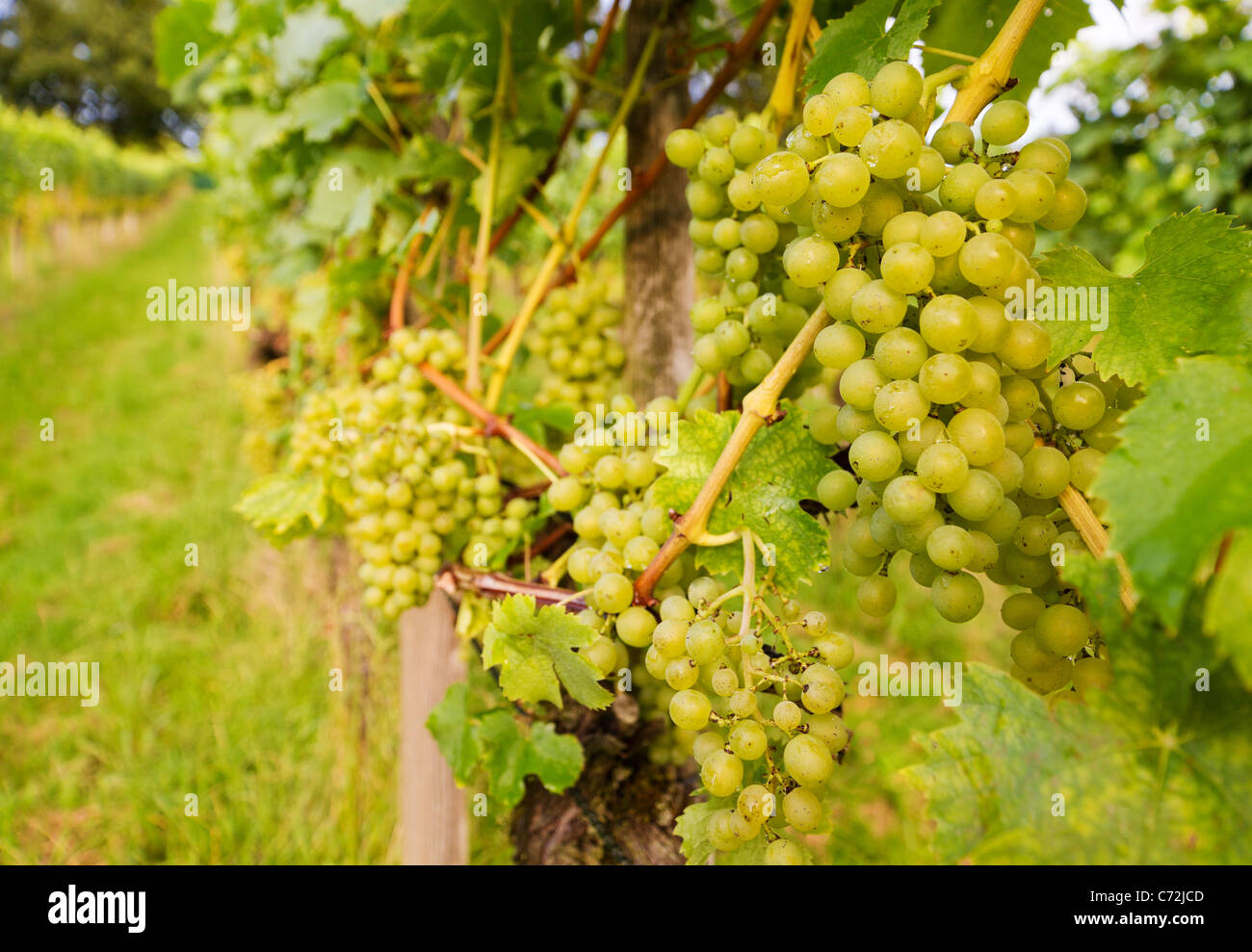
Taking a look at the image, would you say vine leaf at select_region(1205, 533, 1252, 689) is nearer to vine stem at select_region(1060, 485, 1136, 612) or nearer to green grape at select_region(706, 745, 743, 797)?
vine stem at select_region(1060, 485, 1136, 612)

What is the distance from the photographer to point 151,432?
6484mm

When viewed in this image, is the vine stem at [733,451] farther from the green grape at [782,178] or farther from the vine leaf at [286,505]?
the vine leaf at [286,505]

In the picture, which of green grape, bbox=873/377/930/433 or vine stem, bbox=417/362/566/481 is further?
vine stem, bbox=417/362/566/481

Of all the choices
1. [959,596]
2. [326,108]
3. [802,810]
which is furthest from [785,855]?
[326,108]

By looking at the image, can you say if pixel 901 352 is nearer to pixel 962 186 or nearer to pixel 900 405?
pixel 900 405

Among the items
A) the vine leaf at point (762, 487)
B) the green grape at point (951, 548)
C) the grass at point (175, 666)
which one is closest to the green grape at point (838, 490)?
the vine leaf at point (762, 487)

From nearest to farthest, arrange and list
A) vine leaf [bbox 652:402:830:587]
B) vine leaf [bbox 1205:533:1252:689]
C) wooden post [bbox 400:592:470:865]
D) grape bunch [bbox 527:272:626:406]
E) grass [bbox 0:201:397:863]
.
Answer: vine leaf [bbox 1205:533:1252:689] < vine leaf [bbox 652:402:830:587] < grape bunch [bbox 527:272:626:406] < wooden post [bbox 400:592:470:865] < grass [bbox 0:201:397:863]

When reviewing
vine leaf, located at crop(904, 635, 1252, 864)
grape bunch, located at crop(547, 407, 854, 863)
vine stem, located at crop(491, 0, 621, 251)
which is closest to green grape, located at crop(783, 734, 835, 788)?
grape bunch, located at crop(547, 407, 854, 863)

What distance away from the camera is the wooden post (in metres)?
1.81

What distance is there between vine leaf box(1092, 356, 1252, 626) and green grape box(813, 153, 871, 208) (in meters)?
0.26

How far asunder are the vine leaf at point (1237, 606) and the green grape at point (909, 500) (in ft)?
0.72

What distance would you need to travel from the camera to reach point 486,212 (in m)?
1.33

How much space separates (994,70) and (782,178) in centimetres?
21

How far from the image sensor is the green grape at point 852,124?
2.02ft
